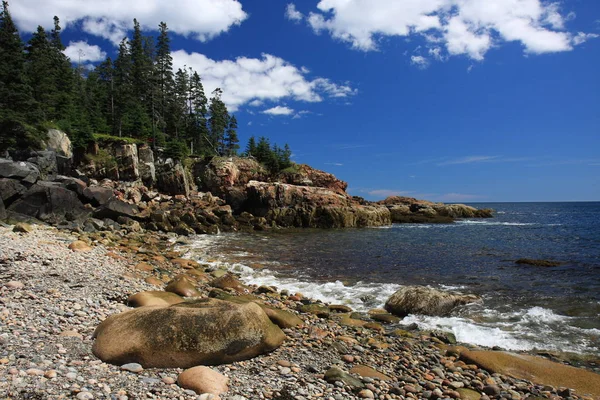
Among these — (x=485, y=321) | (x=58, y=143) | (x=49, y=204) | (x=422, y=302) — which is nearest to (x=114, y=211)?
(x=49, y=204)

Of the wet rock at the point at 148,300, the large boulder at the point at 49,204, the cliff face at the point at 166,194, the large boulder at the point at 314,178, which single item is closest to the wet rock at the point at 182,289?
the wet rock at the point at 148,300

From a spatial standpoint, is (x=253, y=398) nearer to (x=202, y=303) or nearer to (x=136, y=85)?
(x=202, y=303)

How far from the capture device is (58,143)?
38.2m

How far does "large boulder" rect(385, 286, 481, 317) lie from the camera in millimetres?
11008

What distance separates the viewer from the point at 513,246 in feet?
96.0

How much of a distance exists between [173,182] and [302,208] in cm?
2113

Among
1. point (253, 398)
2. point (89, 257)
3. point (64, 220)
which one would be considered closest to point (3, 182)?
point (64, 220)

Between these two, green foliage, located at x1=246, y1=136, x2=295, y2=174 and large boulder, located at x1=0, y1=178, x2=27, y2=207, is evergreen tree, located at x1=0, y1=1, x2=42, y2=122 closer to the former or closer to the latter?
large boulder, located at x1=0, y1=178, x2=27, y2=207

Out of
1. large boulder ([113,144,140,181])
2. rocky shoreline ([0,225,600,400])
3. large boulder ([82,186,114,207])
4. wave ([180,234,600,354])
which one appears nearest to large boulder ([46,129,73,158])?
large boulder ([113,144,140,181])

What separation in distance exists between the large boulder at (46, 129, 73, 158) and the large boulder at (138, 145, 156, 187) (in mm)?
10720

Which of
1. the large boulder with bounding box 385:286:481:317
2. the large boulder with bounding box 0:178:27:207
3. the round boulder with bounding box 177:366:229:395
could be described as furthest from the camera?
the large boulder with bounding box 0:178:27:207

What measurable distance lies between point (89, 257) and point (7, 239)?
14.1 ft

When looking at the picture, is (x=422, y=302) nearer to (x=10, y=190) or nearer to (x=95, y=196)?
(x=10, y=190)

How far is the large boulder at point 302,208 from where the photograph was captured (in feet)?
151
